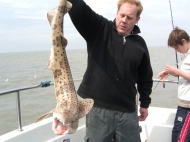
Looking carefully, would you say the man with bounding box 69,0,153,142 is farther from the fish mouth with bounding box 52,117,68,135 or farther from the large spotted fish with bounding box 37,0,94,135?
the fish mouth with bounding box 52,117,68,135

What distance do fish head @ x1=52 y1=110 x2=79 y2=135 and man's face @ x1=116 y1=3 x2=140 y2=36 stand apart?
1150 mm

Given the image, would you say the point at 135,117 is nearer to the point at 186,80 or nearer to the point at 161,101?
the point at 186,80

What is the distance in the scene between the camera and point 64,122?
2.15m

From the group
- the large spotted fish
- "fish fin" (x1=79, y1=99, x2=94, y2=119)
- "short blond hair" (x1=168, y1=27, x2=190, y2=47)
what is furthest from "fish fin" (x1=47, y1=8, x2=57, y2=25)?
"short blond hair" (x1=168, y1=27, x2=190, y2=47)

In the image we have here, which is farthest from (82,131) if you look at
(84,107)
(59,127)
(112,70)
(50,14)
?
(50,14)

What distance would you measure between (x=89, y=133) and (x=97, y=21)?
4.16ft

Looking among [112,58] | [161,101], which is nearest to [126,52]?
[112,58]

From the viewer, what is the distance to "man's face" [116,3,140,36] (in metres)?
2.75

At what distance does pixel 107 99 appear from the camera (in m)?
2.85

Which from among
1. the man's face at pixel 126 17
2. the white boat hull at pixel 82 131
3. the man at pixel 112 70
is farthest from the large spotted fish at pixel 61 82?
the white boat hull at pixel 82 131

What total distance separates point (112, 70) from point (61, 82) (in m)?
0.74

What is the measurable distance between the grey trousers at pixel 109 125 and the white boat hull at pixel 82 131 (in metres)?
1.40

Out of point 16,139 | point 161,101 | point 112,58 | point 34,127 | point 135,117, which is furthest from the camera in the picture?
point 161,101

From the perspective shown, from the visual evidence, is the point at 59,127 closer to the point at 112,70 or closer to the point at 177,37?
the point at 112,70
